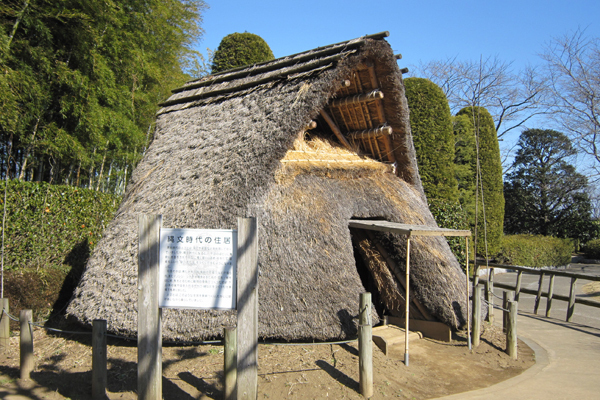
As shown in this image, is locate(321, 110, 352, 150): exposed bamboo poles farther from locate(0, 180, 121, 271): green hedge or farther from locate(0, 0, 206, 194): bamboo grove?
locate(0, 180, 121, 271): green hedge

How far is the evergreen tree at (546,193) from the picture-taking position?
2395cm

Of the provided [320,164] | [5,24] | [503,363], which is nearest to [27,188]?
[5,24]

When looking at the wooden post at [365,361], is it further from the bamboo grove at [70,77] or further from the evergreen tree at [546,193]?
the evergreen tree at [546,193]

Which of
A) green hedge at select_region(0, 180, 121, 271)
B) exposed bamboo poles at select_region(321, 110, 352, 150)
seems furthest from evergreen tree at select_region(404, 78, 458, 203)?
green hedge at select_region(0, 180, 121, 271)

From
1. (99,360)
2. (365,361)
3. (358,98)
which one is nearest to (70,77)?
(358,98)

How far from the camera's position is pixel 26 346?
4.05 metres

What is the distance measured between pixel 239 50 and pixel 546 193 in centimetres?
2232

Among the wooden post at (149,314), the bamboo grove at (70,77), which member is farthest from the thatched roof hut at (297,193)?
the bamboo grove at (70,77)

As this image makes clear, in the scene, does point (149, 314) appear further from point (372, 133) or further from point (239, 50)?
point (239, 50)

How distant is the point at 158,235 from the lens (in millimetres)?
3379

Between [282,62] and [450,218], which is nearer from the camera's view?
[282,62]

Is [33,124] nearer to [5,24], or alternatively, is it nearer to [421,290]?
[5,24]

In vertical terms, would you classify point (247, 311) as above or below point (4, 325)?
above

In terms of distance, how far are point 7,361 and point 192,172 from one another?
3.17m
